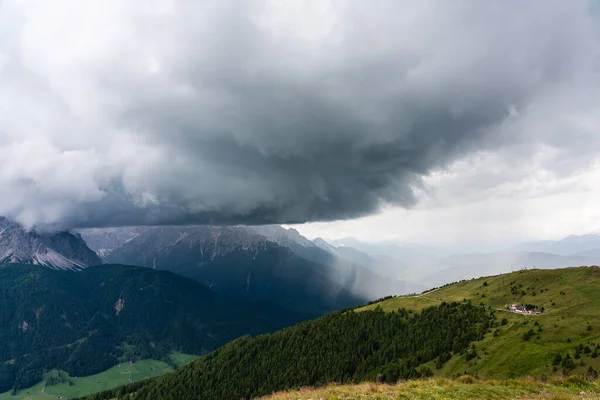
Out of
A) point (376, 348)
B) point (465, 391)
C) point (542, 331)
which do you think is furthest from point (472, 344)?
point (465, 391)

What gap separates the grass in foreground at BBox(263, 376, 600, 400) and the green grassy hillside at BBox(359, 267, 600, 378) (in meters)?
53.0

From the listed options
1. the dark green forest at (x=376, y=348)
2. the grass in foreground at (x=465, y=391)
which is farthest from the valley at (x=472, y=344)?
the dark green forest at (x=376, y=348)

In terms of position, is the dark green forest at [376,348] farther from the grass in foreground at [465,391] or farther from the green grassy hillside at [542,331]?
the grass in foreground at [465,391]

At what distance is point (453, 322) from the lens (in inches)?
5453

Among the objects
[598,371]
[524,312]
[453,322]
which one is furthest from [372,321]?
→ [598,371]

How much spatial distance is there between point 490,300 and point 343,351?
7405 centimetres

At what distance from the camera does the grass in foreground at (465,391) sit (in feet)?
108

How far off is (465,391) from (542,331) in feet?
289

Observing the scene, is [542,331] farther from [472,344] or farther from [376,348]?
[376,348]

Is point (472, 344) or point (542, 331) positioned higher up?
point (542, 331)

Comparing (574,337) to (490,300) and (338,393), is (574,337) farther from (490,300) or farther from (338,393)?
(338,393)

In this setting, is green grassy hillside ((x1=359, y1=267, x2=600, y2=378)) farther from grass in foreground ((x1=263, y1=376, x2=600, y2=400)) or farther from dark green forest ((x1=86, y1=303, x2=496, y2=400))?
grass in foreground ((x1=263, y1=376, x2=600, y2=400))

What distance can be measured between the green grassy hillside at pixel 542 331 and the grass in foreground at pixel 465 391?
2086 inches

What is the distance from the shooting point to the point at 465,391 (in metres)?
36.5
